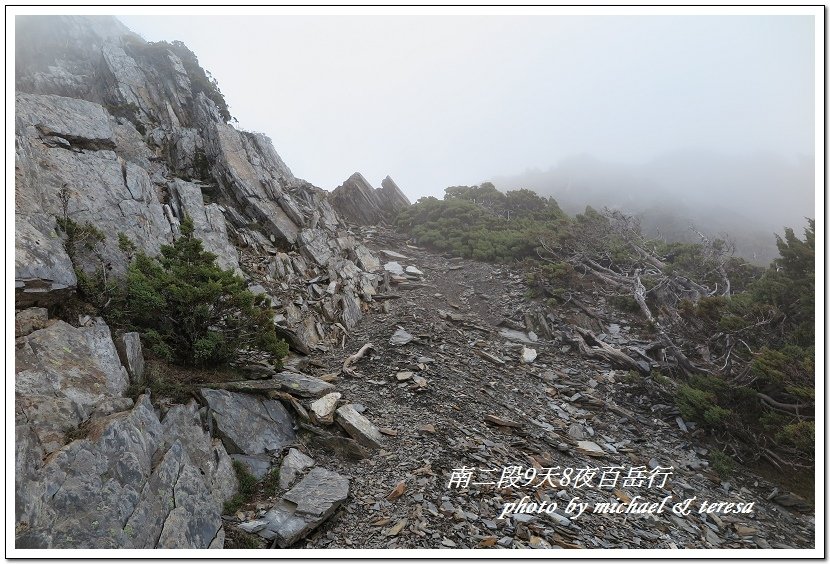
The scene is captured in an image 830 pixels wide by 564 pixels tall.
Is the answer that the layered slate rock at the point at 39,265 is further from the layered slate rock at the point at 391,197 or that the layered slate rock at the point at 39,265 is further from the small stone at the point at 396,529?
the layered slate rock at the point at 391,197

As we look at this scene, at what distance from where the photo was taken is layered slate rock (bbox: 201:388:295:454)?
6715 millimetres

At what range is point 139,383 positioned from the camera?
621 cm

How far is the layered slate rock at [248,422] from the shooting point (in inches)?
264

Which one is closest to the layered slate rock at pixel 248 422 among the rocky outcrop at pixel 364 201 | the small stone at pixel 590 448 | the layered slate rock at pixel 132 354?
the layered slate rock at pixel 132 354

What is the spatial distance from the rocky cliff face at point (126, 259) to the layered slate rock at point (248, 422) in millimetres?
42

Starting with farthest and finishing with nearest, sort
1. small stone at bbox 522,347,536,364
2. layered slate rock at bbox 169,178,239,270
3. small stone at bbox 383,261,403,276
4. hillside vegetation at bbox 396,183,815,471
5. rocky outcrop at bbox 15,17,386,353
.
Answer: small stone at bbox 383,261,403,276
layered slate rock at bbox 169,178,239,270
small stone at bbox 522,347,536,364
rocky outcrop at bbox 15,17,386,353
hillside vegetation at bbox 396,183,815,471

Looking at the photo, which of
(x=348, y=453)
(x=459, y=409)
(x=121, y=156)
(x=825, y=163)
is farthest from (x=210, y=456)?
(x=825, y=163)

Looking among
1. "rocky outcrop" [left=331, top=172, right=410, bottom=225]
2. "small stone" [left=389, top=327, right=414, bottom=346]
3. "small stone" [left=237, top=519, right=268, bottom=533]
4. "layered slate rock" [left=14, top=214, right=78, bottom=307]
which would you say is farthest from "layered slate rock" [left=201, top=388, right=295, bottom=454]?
"rocky outcrop" [left=331, top=172, right=410, bottom=225]

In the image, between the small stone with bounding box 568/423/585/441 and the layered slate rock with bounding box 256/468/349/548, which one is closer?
the layered slate rock with bounding box 256/468/349/548

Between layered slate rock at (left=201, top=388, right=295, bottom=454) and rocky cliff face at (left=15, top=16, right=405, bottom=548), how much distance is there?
4 cm

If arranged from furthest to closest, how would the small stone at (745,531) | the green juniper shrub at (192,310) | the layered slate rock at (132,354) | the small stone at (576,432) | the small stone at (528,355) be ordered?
the small stone at (528,355), the small stone at (576,432), the green juniper shrub at (192,310), the small stone at (745,531), the layered slate rock at (132,354)

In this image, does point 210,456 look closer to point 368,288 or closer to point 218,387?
point 218,387

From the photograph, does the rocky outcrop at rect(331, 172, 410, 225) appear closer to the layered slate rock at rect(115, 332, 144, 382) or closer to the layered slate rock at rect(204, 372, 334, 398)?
the layered slate rock at rect(204, 372, 334, 398)

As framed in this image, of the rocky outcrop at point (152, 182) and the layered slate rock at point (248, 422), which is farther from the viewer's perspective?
the rocky outcrop at point (152, 182)
